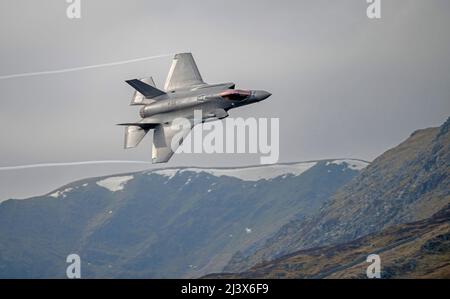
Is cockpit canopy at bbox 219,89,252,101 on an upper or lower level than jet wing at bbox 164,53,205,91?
lower

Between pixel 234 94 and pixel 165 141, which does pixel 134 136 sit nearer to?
pixel 165 141

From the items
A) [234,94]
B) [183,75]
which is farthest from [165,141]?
[183,75]

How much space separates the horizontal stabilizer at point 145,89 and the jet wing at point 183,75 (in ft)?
21.2

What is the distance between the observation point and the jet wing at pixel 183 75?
106137 mm

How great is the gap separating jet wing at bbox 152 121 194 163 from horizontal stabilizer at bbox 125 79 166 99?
347cm

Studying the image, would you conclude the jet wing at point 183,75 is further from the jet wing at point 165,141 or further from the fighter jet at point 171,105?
the jet wing at point 165,141

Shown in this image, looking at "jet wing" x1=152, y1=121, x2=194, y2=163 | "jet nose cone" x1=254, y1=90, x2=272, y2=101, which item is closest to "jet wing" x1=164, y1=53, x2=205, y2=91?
"jet wing" x1=152, y1=121, x2=194, y2=163

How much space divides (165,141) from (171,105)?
403 cm

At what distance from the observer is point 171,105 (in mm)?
97500

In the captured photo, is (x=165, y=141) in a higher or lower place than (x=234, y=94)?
lower

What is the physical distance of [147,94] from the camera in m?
99.6

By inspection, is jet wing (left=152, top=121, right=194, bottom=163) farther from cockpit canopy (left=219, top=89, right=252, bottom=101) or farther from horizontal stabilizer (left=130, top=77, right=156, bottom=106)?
cockpit canopy (left=219, top=89, right=252, bottom=101)

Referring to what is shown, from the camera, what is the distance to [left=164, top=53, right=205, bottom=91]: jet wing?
106137mm
